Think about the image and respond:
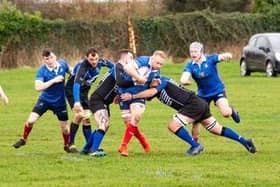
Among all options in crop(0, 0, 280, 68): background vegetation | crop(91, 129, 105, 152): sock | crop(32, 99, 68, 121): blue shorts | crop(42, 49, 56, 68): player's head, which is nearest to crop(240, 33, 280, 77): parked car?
crop(0, 0, 280, 68): background vegetation

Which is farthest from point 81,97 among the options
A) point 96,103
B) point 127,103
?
point 127,103

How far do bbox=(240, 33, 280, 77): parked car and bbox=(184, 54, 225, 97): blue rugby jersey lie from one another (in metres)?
20.0

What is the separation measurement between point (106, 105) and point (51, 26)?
34.1 meters

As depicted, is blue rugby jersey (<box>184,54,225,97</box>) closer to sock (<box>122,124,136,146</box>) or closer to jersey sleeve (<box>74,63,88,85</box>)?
sock (<box>122,124,136,146</box>)

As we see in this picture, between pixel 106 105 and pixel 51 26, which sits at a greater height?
pixel 106 105

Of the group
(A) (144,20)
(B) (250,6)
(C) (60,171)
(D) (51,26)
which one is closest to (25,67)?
(D) (51,26)

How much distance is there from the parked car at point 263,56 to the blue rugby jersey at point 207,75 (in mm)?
19962

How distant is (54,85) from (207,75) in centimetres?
259

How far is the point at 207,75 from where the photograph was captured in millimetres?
15844

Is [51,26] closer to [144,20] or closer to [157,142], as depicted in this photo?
[144,20]

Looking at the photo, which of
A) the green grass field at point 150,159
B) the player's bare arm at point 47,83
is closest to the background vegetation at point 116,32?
the green grass field at point 150,159

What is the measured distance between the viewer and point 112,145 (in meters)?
17.5

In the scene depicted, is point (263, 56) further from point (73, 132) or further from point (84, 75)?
point (84, 75)

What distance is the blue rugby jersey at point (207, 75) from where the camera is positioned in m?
15.7
